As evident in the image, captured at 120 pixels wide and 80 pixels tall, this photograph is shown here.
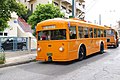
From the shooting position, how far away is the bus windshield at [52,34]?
12867mm

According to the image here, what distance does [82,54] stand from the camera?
48.1 ft

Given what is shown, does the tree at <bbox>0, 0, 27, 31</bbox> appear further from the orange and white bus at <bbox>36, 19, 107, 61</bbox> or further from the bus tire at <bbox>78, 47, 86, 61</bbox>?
the bus tire at <bbox>78, 47, 86, 61</bbox>

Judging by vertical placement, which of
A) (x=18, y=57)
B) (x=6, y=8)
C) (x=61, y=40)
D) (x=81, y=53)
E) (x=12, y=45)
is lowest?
(x=18, y=57)

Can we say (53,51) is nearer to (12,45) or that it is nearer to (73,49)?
(73,49)

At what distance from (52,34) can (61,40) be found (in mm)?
846

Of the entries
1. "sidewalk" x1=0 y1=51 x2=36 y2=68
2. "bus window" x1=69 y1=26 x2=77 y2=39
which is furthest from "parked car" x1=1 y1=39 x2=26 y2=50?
"bus window" x1=69 y1=26 x2=77 y2=39

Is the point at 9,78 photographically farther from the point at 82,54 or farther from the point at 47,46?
the point at 82,54

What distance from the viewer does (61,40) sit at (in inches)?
503

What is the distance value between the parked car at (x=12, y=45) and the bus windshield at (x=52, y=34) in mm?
4114

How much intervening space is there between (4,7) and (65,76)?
6.54m

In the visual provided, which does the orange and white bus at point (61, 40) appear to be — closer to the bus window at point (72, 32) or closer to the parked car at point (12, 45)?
the bus window at point (72, 32)

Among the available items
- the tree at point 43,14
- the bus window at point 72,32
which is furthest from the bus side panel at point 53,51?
the tree at point 43,14

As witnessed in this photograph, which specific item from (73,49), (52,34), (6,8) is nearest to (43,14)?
(6,8)

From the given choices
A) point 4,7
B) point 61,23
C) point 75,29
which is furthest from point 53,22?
point 4,7
